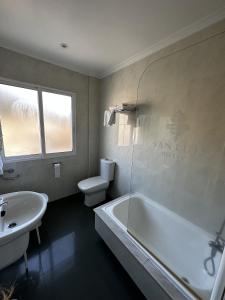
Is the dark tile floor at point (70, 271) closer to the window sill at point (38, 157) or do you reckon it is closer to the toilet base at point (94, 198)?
the toilet base at point (94, 198)

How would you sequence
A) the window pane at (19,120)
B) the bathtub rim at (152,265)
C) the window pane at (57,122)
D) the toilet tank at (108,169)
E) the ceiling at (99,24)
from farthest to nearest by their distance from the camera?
the toilet tank at (108,169)
the window pane at (57,122)
the window pane at (19,120)
the ceiling at (99,24)
the bathtub rim at (152,265)

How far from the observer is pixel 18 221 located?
1701 mm

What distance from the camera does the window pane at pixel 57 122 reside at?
2256mm

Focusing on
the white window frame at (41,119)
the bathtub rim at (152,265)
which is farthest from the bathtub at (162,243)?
the white window frame at (41,119)

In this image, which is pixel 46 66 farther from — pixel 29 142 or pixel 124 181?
pixel 124 181

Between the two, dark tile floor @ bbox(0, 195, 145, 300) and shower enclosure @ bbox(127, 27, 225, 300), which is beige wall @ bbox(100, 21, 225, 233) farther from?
dark tile floor @ bbox(0, 195, 145, 300)

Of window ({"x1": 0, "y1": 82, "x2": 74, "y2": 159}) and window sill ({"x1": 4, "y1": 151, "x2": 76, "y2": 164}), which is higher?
window ({"x1": 0, "y1": 82, "x2": 74, "y2": 159})

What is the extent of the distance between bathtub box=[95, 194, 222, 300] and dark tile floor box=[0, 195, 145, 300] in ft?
0.58

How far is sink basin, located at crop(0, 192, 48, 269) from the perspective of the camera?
4.00 feet

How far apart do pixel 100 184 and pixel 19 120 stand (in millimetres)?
1640

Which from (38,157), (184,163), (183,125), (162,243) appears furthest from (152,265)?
(38,157)

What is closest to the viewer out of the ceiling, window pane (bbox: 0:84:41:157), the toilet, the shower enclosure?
the ceiling

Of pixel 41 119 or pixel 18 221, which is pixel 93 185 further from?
pixel 41 119

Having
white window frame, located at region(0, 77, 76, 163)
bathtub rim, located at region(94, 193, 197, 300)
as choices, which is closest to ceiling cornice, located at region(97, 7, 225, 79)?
white window frame, located at region(0, 77, 76, 163)
